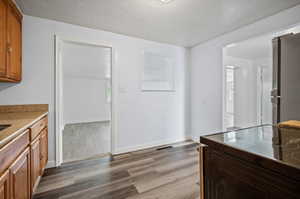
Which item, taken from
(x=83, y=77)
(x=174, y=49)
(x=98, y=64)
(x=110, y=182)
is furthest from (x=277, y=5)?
(x=83, y=77)

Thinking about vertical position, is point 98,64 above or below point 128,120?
above

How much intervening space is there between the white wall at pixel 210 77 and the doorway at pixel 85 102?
2141 millimetres

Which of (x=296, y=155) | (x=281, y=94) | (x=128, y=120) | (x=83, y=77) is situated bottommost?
(x=128, y=120)

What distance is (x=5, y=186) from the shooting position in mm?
888

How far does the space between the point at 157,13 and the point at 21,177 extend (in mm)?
2361

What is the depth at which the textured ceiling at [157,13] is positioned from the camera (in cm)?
179

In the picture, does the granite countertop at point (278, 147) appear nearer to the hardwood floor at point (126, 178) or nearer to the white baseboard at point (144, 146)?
the hardwood floor at point (126, 178)

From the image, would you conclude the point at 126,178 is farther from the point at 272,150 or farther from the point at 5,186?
the point at 272,150

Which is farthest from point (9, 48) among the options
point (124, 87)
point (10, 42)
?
point (124, 87)

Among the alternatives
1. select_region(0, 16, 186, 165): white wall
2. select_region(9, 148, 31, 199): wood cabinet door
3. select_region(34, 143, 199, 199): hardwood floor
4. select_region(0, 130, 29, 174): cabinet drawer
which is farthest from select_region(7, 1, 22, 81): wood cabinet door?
select_region(34, 143, 199, 199): hardwood floor

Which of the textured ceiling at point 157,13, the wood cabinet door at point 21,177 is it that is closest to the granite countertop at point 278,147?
the wood cabinet door at point 21,177

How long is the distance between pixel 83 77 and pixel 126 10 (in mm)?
4915

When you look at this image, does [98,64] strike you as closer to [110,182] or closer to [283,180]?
[110,182]

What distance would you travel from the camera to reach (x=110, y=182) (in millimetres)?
1841
